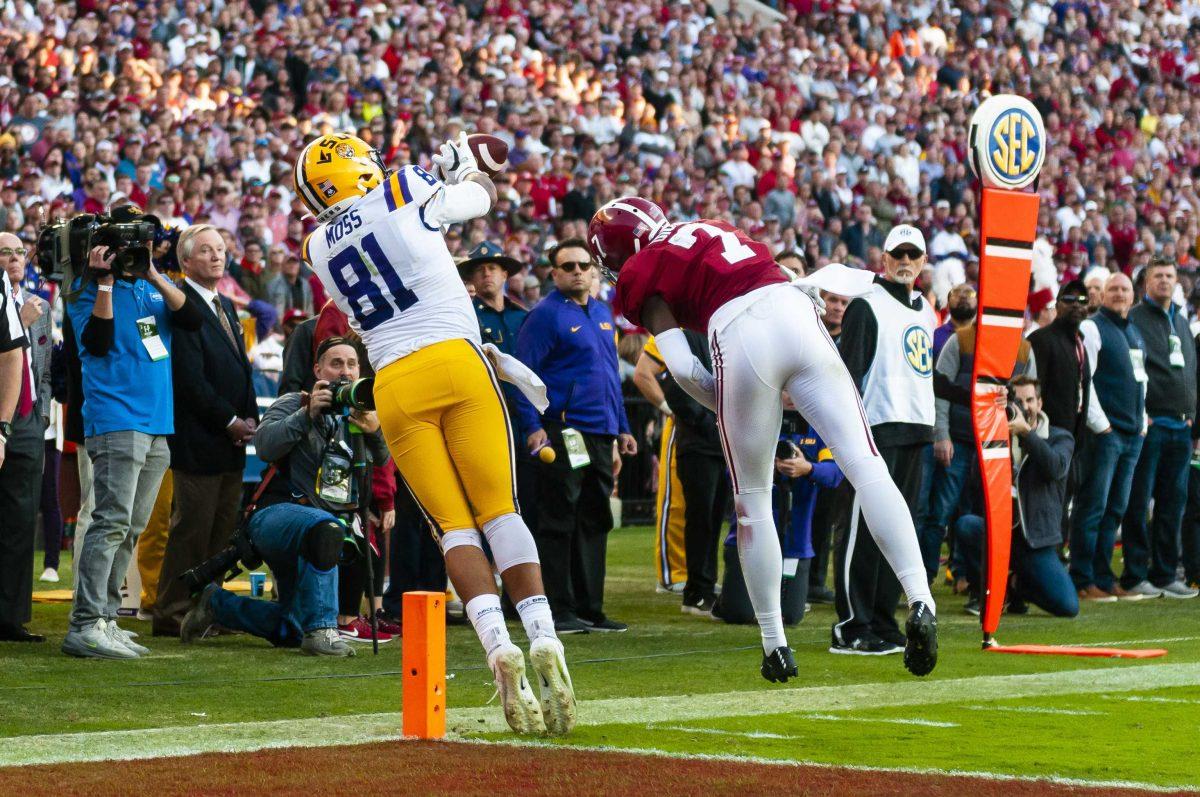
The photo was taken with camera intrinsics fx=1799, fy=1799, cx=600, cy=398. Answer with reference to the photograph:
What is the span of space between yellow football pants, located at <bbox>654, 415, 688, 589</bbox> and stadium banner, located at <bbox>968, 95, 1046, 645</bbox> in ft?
11.8

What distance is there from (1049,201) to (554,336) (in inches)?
697

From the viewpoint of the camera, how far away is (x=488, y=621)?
20.8ft

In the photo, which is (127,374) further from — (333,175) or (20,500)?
(333,175)

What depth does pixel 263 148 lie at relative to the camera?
18672 mm

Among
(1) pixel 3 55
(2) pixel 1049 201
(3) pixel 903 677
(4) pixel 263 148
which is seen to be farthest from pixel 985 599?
(2) pixel 1049 201

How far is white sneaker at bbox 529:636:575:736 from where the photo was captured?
609 cm

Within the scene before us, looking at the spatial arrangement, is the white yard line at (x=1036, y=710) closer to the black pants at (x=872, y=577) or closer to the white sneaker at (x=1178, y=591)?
the black pants at (x=872, y=577)

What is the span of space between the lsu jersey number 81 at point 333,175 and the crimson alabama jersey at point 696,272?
1.06 meters

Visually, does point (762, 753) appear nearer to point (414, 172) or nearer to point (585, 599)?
point (414, 172)

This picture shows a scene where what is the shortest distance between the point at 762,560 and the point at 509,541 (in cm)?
96

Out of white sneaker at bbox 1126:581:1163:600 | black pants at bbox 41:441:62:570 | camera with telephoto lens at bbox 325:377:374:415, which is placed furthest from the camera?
black pants at bbox 41:441:62:570

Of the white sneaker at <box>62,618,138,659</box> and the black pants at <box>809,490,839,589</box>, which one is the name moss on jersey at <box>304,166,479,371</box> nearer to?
the white sneaker at <box>62,618,138,659</box>

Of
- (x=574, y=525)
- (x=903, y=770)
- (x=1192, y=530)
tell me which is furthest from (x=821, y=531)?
(x=903, y=770)

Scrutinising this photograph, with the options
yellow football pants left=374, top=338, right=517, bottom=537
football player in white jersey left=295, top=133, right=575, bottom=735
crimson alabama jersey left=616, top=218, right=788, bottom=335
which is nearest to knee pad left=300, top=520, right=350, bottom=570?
football player in white jersey left=295, top=133, right=575, bottom=735
